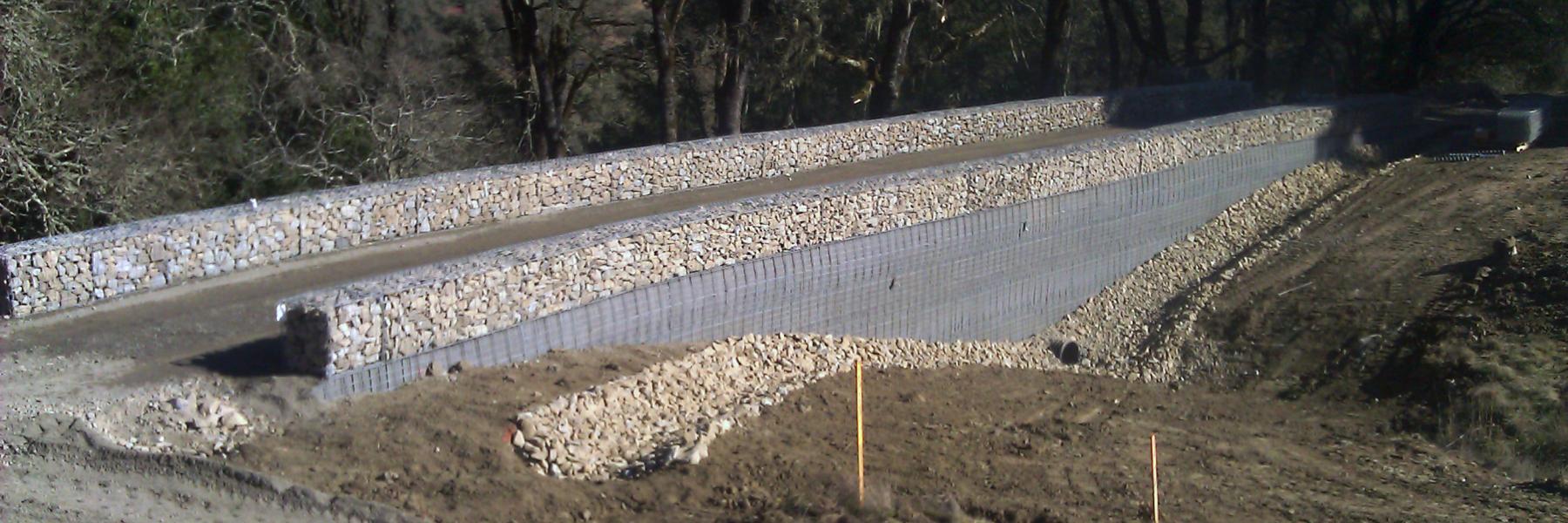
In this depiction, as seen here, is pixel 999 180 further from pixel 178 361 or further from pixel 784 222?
pixel 178 361

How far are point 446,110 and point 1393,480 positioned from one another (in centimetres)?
1795

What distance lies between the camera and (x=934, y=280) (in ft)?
54.2

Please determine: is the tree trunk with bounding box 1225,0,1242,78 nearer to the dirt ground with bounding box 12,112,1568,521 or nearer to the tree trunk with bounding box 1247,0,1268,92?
the tree trunk with bounding box 1247,0,1268,92

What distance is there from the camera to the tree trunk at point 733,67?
26828mm

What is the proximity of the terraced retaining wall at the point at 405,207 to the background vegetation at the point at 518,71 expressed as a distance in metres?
6.61

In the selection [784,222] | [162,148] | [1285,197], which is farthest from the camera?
[1285,197]

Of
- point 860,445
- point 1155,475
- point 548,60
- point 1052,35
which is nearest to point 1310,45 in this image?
point 1052,35

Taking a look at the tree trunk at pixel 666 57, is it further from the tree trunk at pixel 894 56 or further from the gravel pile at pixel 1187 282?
the gravel pile at pixel 1187 282

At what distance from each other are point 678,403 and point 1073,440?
12.3 ft

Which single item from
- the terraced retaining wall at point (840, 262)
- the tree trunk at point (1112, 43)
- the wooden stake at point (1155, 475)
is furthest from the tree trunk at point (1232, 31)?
the wooden stake at point (1155, 475)

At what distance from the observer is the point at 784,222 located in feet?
46.0

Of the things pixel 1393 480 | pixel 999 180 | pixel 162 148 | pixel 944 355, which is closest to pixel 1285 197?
pixel 999 180

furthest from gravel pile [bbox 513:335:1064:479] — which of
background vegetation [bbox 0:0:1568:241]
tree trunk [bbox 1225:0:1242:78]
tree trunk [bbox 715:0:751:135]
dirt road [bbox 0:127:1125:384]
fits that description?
tree trunk [bbox 1225:0:1242:78]

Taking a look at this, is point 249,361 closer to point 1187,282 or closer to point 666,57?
point 1187,282
